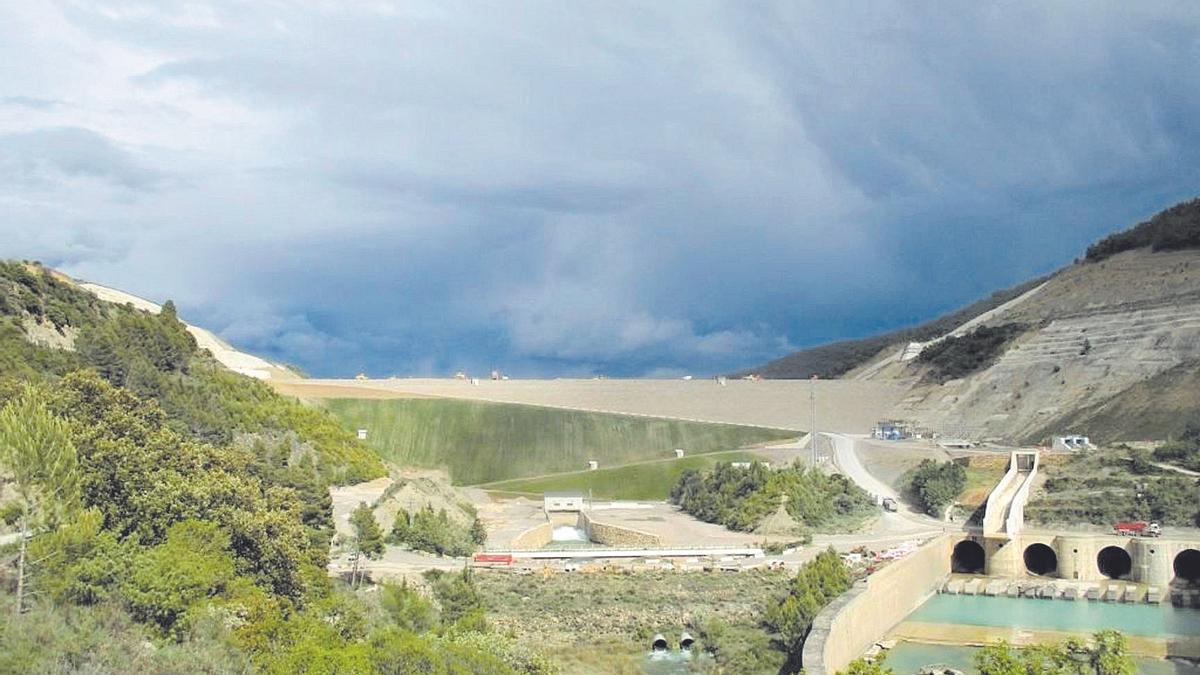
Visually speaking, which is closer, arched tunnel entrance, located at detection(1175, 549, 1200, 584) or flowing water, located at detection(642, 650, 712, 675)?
flowing water, located at detection(642, 650, 712, 675)

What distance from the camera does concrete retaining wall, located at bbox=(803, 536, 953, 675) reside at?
32.3m

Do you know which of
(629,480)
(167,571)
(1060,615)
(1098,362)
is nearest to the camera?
(167,571)

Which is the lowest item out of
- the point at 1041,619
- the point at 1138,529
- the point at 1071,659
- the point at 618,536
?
the point at 1041,619

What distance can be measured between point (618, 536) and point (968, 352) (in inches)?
1877

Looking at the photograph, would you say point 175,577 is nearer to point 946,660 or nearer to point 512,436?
point 946,660

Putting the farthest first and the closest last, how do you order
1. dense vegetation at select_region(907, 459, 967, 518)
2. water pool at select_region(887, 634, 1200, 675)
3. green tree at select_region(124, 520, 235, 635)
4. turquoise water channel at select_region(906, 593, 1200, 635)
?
dense vegetation at select_region(907, 459, 967, 518), turquoise water channel at select_region(906, 593, 1200, 635), water pool at select_region(887, 634, 1200, 675), green tree at select_region(124, 520, 235, 635)

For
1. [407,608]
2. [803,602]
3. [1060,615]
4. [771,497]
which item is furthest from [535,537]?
[407,608]

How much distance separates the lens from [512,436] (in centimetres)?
8362

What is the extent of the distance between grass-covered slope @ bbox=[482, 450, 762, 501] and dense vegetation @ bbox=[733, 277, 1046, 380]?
6045 centimetres

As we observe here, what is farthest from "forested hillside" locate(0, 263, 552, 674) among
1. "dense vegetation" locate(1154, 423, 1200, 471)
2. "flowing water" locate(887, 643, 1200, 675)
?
"dense vegetation" locate(1154, 423, 1200, 471)

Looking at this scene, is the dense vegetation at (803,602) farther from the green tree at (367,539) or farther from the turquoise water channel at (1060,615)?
the green tree at (367,539)

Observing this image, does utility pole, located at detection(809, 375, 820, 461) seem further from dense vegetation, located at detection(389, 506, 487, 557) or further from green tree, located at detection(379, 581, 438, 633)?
green tree, located at detection(379, 581, 438, 633)

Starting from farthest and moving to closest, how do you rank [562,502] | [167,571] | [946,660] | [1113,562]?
[562,502] → [1113,562] → [946,660] → [167,571]

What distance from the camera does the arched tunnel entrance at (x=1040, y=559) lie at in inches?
2151
